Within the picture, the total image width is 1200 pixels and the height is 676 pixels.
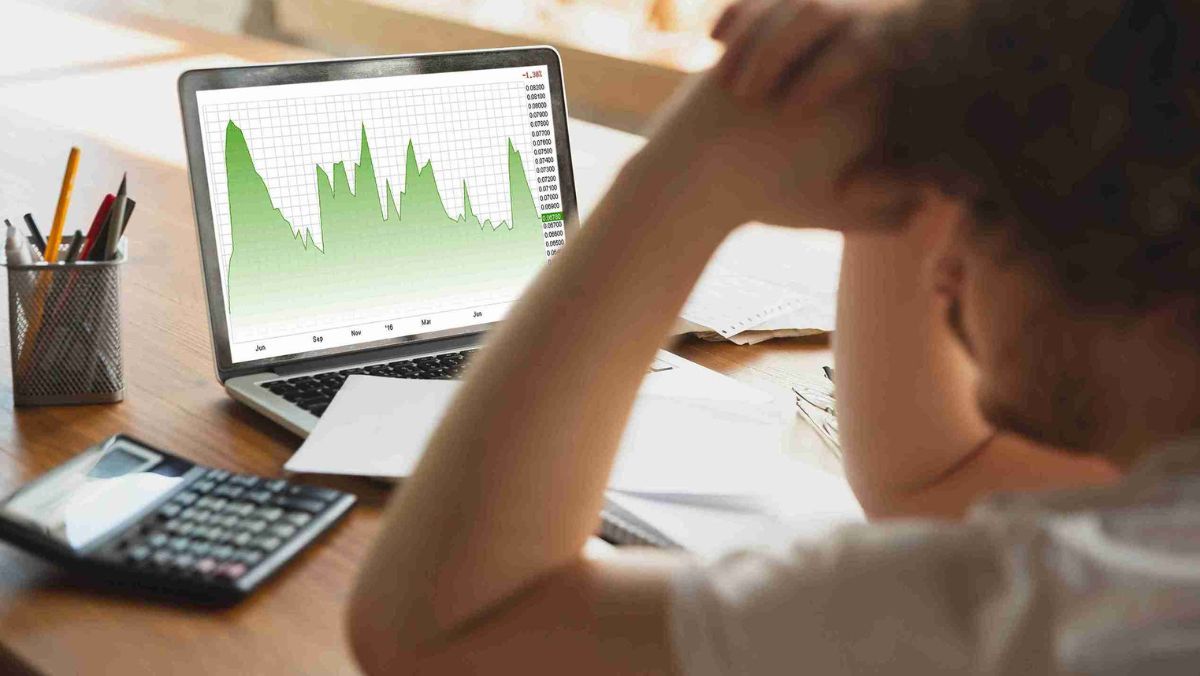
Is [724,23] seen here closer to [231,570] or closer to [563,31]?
[231,570]

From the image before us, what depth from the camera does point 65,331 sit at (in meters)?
1.00

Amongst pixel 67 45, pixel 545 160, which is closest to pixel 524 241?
pixel 545 160

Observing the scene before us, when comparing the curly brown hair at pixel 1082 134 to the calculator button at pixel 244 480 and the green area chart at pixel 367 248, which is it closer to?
the calculator button at pixel 244 480

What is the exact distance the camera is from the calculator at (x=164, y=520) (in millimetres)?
760

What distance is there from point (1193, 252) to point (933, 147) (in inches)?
4.3

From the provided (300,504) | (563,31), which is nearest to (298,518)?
(300,504)

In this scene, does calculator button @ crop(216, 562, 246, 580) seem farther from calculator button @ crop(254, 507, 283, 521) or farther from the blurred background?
the blurred background

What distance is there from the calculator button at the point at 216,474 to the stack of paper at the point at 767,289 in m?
0.43

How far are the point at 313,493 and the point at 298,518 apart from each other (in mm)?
34

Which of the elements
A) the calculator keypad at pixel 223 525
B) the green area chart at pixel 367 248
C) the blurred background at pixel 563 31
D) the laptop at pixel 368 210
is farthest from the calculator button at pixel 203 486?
the blurred background at pixel 563 31

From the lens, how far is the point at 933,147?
20.8 inches

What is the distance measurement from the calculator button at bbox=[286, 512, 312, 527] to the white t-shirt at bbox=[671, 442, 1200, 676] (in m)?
0.37

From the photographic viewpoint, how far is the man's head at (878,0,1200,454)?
1.57 ft

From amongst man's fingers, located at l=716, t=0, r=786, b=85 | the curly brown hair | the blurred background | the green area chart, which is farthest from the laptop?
the blurred background
